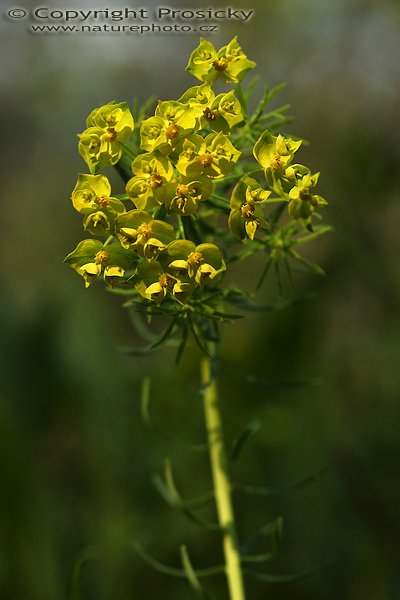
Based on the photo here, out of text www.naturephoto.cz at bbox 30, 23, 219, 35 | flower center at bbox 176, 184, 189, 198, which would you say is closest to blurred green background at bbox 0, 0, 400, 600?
text www.naturephoto.cz at bbox 30, 23, 219, 35

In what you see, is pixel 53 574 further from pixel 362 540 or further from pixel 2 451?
pixel 362 540

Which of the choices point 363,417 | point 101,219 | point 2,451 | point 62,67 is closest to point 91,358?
point 2,451

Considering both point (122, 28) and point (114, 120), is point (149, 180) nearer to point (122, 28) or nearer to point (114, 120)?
point (114, 120)

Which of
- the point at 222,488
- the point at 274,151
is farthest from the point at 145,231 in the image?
the point at 222,488

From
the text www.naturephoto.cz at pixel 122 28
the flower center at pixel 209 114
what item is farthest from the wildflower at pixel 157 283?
the text www.naturephoto.cz at pixel 122 28

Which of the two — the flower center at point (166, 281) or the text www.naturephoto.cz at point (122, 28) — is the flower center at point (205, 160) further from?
the text www.naturephoto.cz at point (122, 28)
